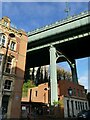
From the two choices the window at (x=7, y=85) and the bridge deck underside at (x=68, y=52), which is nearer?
the window at (x=7, y=85)

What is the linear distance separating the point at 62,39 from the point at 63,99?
13.9 metres

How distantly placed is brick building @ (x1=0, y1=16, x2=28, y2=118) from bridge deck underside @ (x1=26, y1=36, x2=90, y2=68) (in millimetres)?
12066

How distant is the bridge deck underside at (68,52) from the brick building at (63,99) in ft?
30.6

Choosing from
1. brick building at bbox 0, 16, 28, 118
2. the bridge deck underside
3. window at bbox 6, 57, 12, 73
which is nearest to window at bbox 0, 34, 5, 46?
brick building at bbox 0, 16, 28, 118

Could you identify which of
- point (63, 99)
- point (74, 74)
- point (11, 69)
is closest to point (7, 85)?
point (11, 69)

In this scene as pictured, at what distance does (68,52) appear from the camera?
155 ft

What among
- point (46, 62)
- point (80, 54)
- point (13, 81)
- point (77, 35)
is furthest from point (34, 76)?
point (13, 81)

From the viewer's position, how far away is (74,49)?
46875 millimetres

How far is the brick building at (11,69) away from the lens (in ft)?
87.6

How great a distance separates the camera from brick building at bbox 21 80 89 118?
33000 millimetres

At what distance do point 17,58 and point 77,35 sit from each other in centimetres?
1512

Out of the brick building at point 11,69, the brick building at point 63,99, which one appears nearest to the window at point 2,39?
the brick building at point 11,69

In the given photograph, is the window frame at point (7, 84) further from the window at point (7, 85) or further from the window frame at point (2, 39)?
the window frame at point (2, 39)

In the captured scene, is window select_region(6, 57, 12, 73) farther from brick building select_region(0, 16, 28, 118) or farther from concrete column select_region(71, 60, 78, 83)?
concrete column select_region(71, 60, 78, 83)
